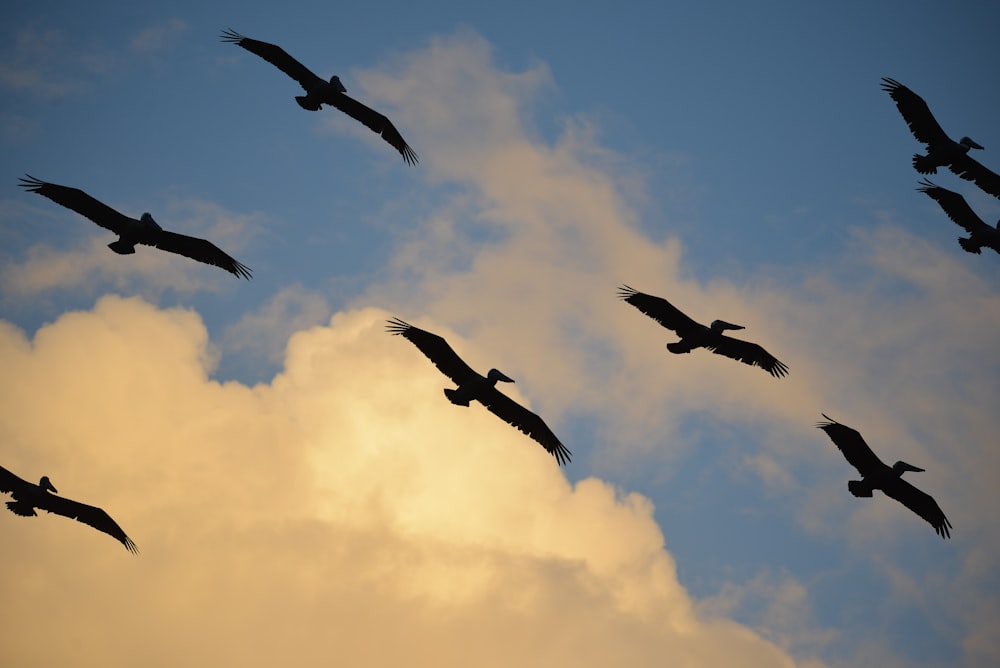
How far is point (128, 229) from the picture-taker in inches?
1115

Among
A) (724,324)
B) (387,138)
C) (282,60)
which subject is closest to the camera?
(724,324)

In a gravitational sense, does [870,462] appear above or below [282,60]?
below

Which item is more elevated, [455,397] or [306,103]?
[306,103]

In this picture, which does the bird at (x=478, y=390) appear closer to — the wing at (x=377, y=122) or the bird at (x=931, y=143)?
the wing at (x=377, y=122)

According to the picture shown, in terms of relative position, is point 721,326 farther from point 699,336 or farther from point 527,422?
point 527,422

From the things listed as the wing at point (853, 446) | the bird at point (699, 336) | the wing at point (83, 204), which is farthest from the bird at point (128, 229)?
the wing at point (853, 446)

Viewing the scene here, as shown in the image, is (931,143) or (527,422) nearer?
(527,422)

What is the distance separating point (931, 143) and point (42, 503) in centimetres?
2753

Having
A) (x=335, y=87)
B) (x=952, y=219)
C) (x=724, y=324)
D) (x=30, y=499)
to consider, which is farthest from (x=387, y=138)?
(x=952, y=219)

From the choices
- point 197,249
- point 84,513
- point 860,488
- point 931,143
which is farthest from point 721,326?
point 84,513

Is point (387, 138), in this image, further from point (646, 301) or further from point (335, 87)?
point (646, 301)

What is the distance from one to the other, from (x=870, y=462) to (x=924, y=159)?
9.46m

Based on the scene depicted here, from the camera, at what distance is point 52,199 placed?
92.3 feet

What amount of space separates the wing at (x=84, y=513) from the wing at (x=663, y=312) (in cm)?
1639
